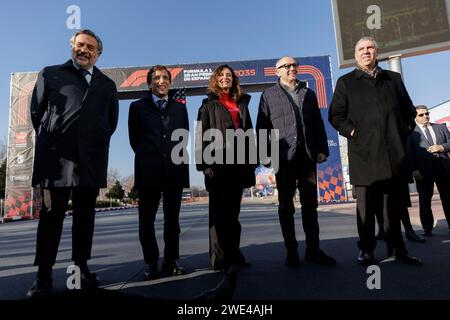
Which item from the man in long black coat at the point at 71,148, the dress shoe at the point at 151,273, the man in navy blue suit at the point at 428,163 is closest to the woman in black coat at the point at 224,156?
the dress shoe at the point at 151,273

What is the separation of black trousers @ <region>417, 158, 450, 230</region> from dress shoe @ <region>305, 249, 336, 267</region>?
2.13 m

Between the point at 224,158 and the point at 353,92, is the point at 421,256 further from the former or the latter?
the point at 224,158

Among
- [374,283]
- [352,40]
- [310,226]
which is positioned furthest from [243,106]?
[352,40]

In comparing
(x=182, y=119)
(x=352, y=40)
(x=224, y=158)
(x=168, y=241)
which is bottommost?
(x=168, y=241)

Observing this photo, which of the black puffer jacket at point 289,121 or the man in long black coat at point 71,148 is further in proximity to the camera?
the black puffer jacket at point 289,121

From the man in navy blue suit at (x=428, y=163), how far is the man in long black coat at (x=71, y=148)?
352 cm

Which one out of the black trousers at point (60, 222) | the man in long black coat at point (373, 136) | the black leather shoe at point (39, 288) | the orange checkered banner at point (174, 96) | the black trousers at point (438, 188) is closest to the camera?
the black leather shoe at point (39, 288)

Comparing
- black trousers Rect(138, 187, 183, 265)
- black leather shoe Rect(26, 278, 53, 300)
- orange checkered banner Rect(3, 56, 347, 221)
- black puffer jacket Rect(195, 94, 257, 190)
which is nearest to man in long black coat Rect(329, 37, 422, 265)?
black puffer jacket Rect(195, 94, 257, 190)

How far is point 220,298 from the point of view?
1599 mm

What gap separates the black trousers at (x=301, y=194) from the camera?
8.41ft

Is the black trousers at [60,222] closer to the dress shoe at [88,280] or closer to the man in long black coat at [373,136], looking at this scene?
the dress shoe at [88,280]

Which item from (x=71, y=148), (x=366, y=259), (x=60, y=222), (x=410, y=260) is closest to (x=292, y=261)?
(x=366, y=259)

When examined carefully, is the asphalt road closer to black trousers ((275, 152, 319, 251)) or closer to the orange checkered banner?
black trousers ((275, 152, 319, 251))

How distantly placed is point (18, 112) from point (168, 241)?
21.0 metres
